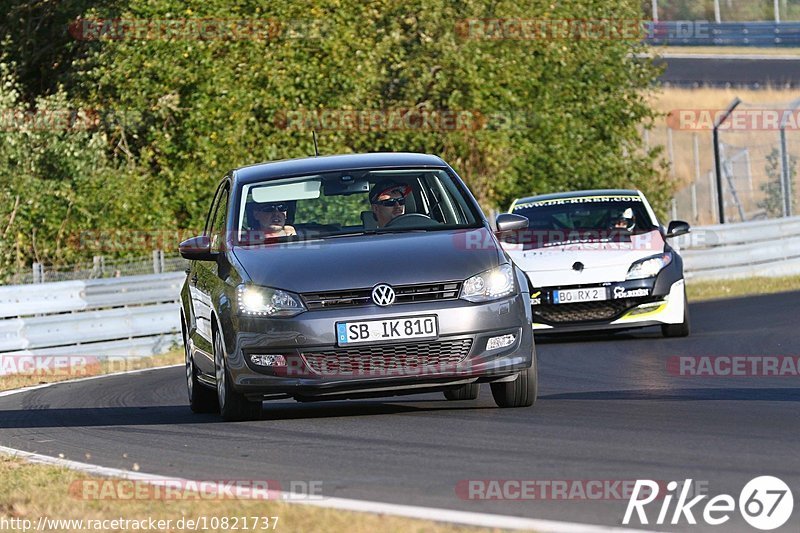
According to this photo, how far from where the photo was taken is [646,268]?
15.5m

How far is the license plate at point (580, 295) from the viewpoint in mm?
15336

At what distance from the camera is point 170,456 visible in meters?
8.26

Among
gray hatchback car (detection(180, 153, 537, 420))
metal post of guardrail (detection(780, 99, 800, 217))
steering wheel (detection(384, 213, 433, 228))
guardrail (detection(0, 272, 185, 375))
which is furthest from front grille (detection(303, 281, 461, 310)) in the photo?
metal post of guardrail (detection(780, 99, 800, 217))

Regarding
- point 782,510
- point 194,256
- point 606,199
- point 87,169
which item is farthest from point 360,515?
point 87,169

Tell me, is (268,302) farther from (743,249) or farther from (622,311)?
(743,249)

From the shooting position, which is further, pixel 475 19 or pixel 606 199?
pixel 475 19

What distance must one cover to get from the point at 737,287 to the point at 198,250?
15.6 meters

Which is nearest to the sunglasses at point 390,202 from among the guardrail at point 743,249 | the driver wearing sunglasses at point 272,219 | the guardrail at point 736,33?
the driver wearing sunglasses at point 272,219

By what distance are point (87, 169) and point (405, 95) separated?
612 centimetres

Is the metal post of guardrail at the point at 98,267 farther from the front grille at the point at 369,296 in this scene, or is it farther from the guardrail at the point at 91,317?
the front grille at the point at 369,296

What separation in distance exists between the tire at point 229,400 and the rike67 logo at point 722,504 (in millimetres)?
3708

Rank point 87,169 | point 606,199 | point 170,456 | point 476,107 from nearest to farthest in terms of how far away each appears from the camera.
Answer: point 170,456, point 606,199, point 87,169, point 476,107

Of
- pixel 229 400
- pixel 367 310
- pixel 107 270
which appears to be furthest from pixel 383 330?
pixel 107 270

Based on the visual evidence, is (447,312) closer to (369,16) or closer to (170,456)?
(170,456)
